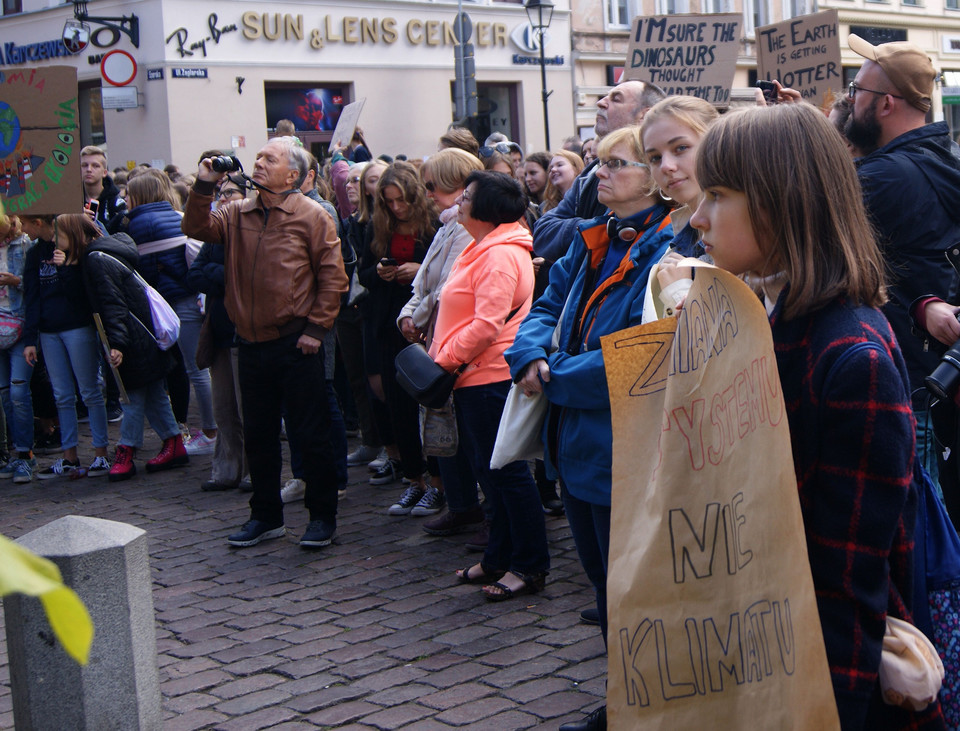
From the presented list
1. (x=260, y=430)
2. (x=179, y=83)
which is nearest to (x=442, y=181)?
(x=260, y=430)

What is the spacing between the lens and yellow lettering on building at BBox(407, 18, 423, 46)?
25078 mm

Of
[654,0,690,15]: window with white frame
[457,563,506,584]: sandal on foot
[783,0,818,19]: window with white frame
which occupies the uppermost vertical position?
[783,0,818,19]: window with white frame

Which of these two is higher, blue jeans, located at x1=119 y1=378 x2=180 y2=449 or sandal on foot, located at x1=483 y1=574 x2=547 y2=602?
blue jeans, located at x1=119 y1=378 x2=180 y2=449

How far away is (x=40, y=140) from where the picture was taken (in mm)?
6285

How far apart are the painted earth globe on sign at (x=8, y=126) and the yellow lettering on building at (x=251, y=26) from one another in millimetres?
17271

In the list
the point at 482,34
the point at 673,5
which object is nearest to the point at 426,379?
the point at 482,34

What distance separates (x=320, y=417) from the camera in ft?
19.5

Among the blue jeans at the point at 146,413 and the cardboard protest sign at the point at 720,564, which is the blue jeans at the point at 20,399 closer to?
the blue jeans at the point at 146,413

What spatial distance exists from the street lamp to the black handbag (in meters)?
19.5

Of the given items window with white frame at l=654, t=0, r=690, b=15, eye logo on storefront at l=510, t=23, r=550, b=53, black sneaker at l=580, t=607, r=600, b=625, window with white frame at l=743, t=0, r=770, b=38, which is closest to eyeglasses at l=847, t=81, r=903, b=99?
black sneaker at l=580, t=607, r=600, b=625

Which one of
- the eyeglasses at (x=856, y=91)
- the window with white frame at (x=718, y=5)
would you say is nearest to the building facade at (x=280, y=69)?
the window with white frame at (x=718, y=5)

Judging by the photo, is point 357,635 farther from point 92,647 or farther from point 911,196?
point 911,196

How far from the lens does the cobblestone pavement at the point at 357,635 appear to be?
3.92 m

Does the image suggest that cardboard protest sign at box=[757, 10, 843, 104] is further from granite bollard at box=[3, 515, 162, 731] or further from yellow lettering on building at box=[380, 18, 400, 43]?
Answer: yellow lettering on building at box=[380, 18, 400, 43]
